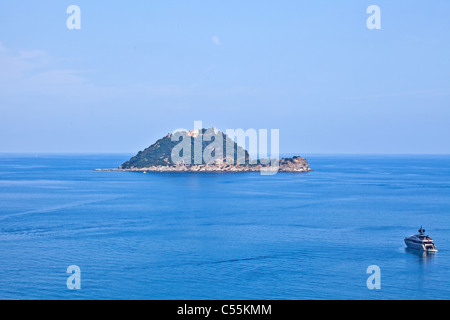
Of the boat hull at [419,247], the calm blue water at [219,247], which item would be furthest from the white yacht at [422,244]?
the calm blue water at [219,247]

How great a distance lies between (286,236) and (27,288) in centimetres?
3368

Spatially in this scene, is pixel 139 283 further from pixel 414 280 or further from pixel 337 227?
pixel 337 227

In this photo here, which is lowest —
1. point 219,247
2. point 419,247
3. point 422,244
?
point 219,247

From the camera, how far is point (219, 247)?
5675 centimetres

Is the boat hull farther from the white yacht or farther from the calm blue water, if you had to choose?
the calm blue water

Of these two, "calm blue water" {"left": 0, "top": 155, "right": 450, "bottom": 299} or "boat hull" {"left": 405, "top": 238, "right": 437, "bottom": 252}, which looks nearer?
"calm blue water" {"left": 0, "top": 155, "right": 450, "bottom": 299}

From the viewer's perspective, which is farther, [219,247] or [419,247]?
[219,247]

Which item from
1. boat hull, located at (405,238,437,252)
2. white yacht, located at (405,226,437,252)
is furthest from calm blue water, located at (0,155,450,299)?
white yacht, located at (405,226,437,252)

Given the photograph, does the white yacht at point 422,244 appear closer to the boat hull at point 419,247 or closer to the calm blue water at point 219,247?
the boat hull at point 419,247

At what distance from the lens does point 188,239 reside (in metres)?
61.9

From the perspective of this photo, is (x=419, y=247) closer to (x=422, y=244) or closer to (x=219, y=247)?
(x=422, y=244)

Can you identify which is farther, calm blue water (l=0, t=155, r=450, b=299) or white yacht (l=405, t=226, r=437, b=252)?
white yacht (l=405, t=226, r=437, b=252)

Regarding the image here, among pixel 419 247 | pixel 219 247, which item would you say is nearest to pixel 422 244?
pixel 419 247

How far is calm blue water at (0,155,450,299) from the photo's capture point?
41.3 metres
